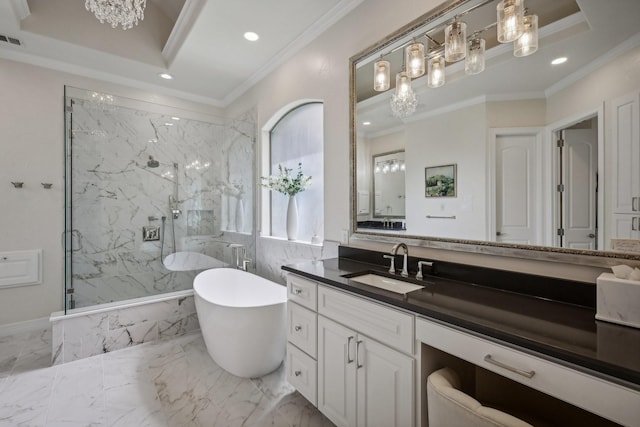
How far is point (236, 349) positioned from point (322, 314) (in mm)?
939

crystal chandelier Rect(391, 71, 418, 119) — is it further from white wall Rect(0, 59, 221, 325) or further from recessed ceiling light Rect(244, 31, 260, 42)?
white wall Rect(0, 59, 221, 325)

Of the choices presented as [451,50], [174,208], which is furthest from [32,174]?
[451,50]

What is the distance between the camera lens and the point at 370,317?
1366mm

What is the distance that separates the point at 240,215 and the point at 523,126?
10.1 ft

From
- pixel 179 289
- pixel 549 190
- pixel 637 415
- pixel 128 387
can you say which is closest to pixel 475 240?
pixel 549 190

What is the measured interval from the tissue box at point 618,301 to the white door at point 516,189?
354 mm

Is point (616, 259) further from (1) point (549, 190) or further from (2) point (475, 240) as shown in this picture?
(2) point (475, 240)

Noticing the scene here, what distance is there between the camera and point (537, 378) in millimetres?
860

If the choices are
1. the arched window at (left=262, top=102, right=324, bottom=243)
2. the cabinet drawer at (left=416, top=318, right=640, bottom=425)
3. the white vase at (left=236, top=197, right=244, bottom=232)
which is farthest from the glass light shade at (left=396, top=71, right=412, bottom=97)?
the white vase at (left=236, top=197, right=244, bottom=232)

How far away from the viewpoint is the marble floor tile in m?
1.78

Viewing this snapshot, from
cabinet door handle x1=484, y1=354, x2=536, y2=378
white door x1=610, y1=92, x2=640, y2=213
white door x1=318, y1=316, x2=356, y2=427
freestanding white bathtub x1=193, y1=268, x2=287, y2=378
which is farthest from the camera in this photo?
freestanding white bathtub x1=193, y1=268, x2=287, y2=378

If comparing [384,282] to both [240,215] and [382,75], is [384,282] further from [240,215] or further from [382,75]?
[240,215]

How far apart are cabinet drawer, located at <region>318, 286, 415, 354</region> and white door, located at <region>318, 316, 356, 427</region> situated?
0.06 m

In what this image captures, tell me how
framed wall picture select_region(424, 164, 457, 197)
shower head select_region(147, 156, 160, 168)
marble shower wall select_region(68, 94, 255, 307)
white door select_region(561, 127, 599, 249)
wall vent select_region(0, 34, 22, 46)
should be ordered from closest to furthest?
white door select_region(561, 127, 599, 249), framed wall picture select_region(424, 164, 457, 197), wall vent select_region(0, 34, 22, 46), marble shower wall select_region(68, 94, 255, 307), shower head select_region(147, 156, 160, 168)
